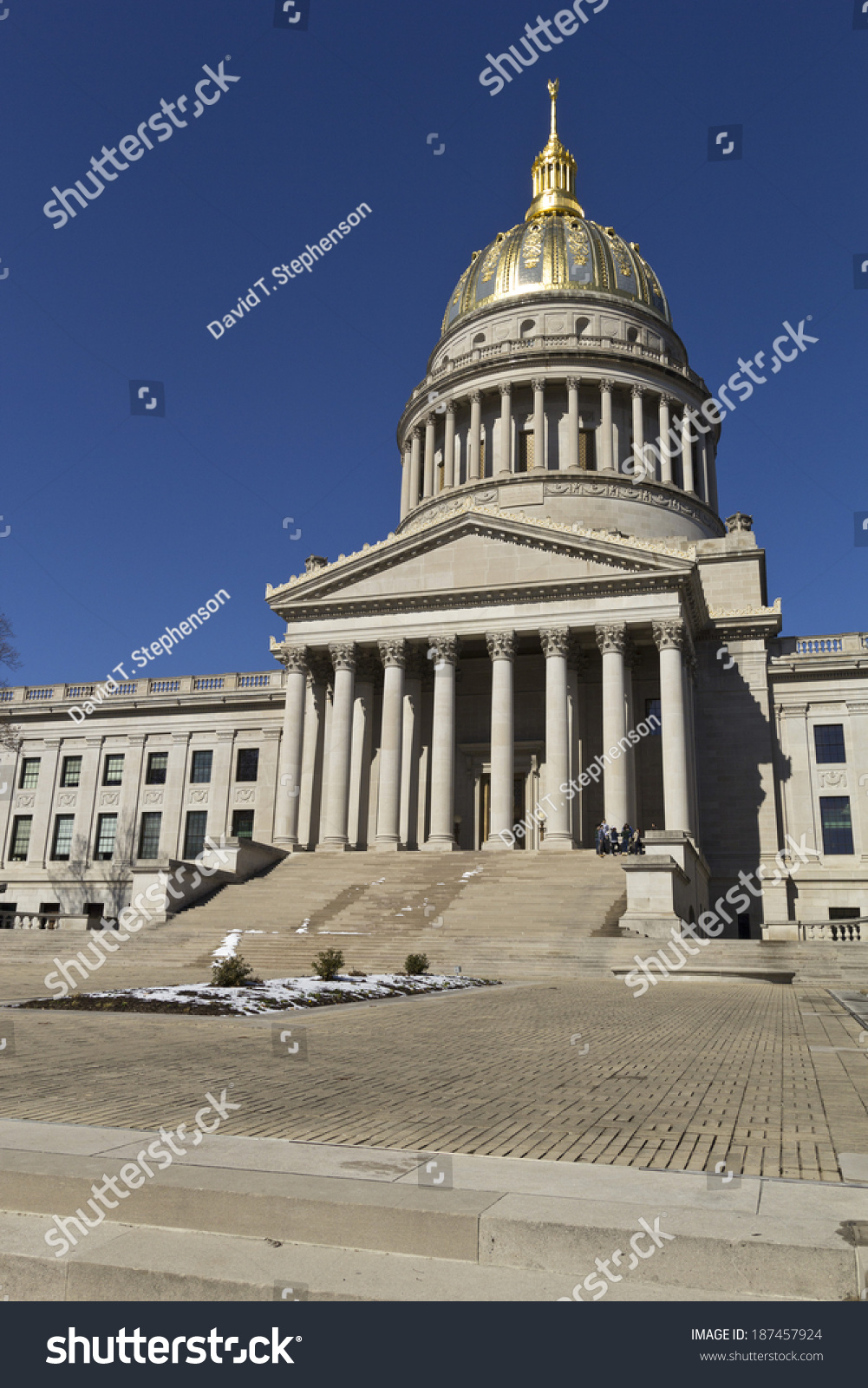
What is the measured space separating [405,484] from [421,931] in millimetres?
50908

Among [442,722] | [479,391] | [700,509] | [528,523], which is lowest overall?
[442,722]

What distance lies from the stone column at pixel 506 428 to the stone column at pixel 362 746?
22.0m

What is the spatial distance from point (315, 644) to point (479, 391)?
29.4m

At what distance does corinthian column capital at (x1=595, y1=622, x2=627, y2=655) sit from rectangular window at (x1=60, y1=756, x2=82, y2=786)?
124ft

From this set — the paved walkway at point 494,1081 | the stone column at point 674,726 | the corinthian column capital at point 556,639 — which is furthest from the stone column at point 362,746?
the paved walkway at point 494,1081

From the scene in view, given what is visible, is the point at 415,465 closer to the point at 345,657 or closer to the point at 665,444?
the point at 665,444

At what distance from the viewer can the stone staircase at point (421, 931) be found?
2798 centimetres

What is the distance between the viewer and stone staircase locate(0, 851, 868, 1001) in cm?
2798

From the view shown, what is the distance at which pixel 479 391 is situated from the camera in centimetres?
7131

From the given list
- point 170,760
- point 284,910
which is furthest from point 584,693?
point 170,760

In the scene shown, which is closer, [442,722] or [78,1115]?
[78,1115]

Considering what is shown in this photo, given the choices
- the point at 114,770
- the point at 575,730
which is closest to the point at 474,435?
the point at 575,730

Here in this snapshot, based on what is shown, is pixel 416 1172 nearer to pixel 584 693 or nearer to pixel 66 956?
pixel 66 956
